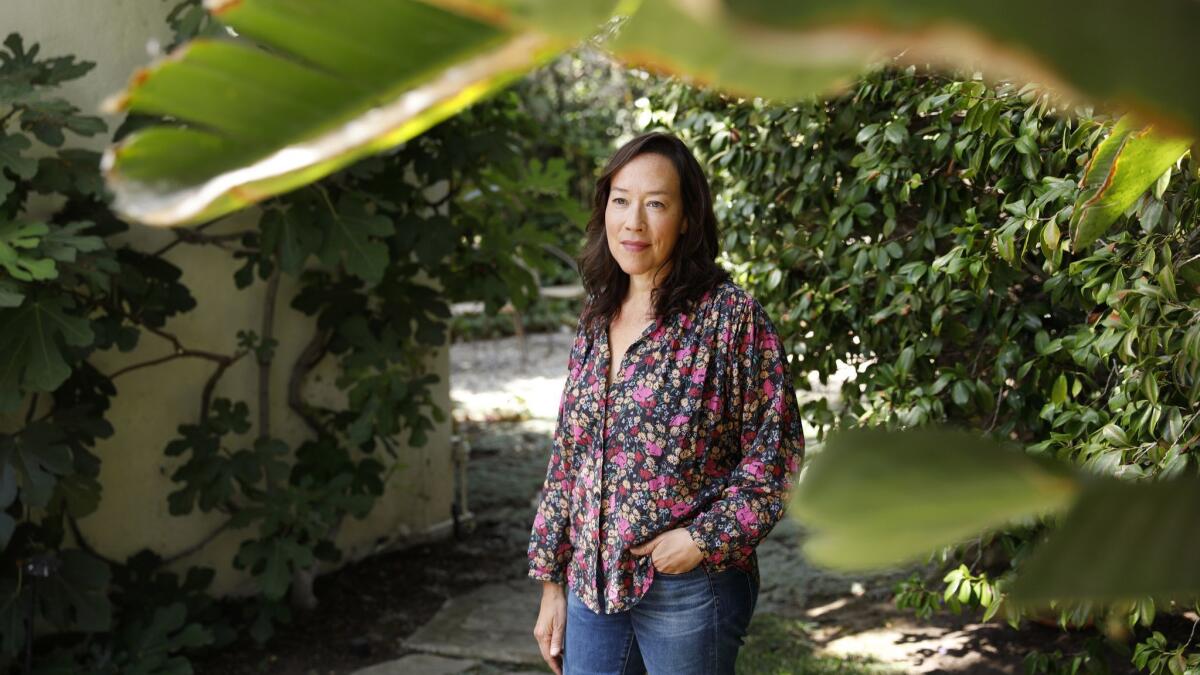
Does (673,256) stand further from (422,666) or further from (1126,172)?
(422,666)

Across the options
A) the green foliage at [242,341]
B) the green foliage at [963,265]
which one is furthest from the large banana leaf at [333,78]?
the green foliage at [242,341]

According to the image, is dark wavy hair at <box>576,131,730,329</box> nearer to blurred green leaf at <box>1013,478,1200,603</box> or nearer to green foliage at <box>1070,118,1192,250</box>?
green foliage at <box>1070,118,1192,250</box>

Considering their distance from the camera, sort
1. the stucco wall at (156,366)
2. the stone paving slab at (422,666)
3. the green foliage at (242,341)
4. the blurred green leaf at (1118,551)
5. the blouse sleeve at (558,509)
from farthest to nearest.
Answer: the stone paving slab at (422,666)
the stucco wall at (156,366)
the green foliage at (242,341)
the blouse sleeve at (558,509)
the blurred green leaf at (1118,551)

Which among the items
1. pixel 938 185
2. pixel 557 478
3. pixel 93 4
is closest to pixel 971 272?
pixel 938 185

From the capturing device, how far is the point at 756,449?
8.42 feet

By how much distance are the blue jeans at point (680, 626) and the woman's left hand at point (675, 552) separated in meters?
0.05

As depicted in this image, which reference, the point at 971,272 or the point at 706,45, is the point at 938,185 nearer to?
the point at 971,272

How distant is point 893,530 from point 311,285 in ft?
15.0

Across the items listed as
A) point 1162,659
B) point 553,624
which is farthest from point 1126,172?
point 553,624

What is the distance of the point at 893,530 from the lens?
63 centimetres

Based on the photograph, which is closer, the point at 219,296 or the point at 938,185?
the point at 938,185

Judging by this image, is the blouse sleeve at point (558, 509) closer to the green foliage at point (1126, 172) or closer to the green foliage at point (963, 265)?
the green foliage at point (963, 265)

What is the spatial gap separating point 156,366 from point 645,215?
105 inches

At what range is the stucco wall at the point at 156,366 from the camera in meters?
4.30
